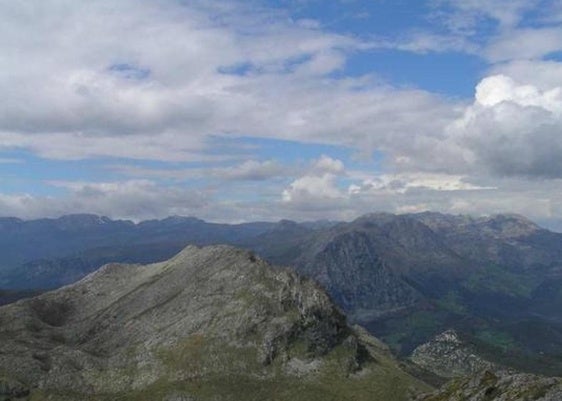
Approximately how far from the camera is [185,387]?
193875mm

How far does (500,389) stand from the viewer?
373ft

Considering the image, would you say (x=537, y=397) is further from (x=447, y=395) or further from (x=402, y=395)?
(x=402, y=395)

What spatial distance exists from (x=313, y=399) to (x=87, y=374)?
69.9m

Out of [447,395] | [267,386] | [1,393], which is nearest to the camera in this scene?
[447,395]

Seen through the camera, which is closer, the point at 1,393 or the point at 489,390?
the point at 489,390

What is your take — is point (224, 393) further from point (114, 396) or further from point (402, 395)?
point (402, 395)

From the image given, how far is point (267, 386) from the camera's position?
195625 mm

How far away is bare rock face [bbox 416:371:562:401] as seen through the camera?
101 m

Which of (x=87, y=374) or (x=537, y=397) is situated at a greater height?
(x=537, y=397)

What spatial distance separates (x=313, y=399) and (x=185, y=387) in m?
38.4

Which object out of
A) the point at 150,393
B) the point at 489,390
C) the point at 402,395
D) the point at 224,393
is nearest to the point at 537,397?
the point at 489,390

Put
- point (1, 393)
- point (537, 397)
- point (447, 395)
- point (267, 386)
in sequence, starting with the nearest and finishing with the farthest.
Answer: point (537, 397), point (447, 395), point (1, 393), point (267, 386)

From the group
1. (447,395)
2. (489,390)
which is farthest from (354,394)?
(489,390)

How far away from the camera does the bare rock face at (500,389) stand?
330ft
